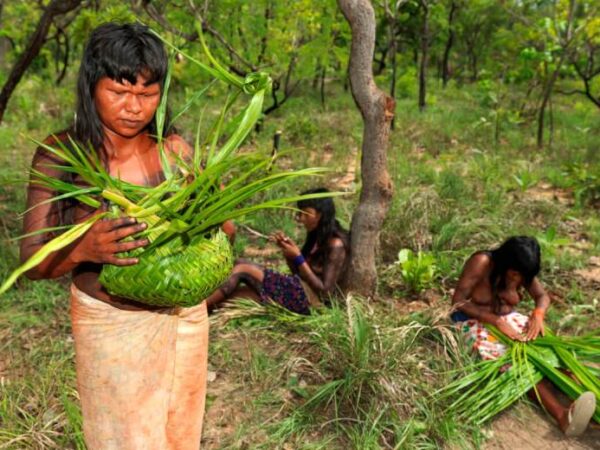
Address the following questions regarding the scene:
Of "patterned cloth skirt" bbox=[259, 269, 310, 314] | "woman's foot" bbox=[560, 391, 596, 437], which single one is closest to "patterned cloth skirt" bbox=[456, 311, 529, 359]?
"woman's foot" bbox=[560, 391, 596, 437]

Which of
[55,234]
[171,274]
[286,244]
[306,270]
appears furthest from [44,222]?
[306,270]

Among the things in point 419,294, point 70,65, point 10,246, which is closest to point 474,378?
point 419,294

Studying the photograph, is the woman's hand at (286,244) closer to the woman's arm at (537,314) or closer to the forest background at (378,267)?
the forest background at (378,267)

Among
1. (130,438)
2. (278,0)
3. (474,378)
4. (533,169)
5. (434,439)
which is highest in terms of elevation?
(278,0)

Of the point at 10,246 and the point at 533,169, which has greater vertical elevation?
the point at 533,169

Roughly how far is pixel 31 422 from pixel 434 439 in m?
1.77

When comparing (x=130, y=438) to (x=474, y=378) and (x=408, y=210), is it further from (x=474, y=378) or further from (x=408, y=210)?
(x=408, y=210)

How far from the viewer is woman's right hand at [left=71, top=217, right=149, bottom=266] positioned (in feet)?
3.78

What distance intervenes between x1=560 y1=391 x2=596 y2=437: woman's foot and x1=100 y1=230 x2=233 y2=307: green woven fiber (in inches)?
76.4

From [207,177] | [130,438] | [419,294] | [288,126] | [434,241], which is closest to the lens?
[207,177]

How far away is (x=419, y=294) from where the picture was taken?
3725 mm

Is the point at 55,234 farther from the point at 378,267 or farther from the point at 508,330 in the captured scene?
the point at 378,267

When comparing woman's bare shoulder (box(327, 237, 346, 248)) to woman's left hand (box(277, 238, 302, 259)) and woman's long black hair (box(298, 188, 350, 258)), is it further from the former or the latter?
woman's left hand (box(277, 238, 302, 259))

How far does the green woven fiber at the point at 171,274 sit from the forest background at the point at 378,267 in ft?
1.04
